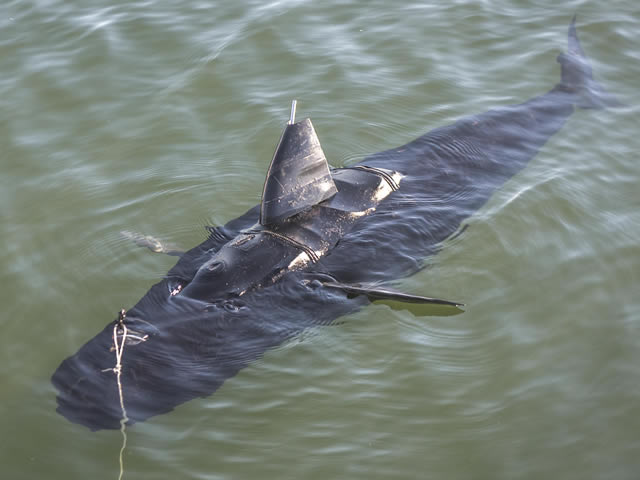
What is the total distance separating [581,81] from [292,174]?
4.41 meters

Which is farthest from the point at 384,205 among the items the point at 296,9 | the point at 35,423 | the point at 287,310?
the point at 296,9

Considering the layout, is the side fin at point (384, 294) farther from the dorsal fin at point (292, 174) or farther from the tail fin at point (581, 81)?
the tail fin at point (581, 81)

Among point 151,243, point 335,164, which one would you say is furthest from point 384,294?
point 335,164

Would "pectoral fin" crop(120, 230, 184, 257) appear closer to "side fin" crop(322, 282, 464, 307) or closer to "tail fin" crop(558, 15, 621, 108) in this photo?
"side fin" crop(322, 282, 464, 307)

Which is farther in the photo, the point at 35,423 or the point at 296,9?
the point at 296,9

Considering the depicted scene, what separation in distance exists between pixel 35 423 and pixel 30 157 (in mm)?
3693

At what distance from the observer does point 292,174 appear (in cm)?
600

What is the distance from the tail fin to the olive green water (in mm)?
219

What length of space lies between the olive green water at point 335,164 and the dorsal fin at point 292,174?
1023mm

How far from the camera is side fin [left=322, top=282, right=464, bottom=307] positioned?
5577 millimetres

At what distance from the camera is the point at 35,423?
518cm

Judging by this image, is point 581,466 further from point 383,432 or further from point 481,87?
point 481,87

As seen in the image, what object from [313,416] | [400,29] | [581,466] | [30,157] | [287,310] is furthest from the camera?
[400,29]

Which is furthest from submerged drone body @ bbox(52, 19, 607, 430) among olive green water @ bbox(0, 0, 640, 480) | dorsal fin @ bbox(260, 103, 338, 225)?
olive green water @ bbox(0, 0, 640, 480)
